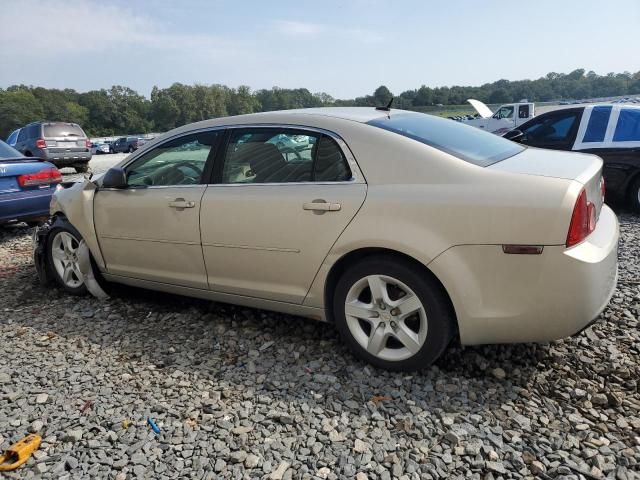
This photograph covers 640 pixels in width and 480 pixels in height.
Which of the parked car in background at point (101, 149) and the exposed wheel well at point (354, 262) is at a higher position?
the exposed wheel well at point (354, 262)

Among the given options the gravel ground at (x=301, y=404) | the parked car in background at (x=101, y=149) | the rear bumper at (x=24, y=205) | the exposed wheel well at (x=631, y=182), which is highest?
the rear bumper at (x=24, y=205)

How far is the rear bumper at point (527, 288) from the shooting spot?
2287mm

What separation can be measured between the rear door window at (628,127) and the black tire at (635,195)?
54 cm

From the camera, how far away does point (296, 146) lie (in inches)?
119

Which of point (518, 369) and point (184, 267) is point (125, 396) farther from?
point (518, 369)

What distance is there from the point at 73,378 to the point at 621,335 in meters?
3.43

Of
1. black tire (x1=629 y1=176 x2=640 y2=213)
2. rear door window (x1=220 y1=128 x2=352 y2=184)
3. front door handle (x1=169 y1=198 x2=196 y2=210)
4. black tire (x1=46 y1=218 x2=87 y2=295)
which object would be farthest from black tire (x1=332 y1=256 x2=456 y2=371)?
black tire (x1=629 y1=176 x2=640 y2=213)

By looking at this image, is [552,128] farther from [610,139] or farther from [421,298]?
[421,298]

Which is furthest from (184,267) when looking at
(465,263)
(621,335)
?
(621,335)

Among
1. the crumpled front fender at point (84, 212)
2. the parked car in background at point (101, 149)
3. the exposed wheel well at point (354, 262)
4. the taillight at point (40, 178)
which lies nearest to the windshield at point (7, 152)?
the taillight at point (40, 178)

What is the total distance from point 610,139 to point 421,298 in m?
5.36

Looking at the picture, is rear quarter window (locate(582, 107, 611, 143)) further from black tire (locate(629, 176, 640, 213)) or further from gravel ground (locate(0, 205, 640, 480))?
gravel ground (locate(0, 205, 640, 480))

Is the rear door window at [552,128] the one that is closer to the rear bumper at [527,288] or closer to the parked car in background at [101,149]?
the rear bumper at [527,288]

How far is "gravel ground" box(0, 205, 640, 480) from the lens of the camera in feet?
7.02
